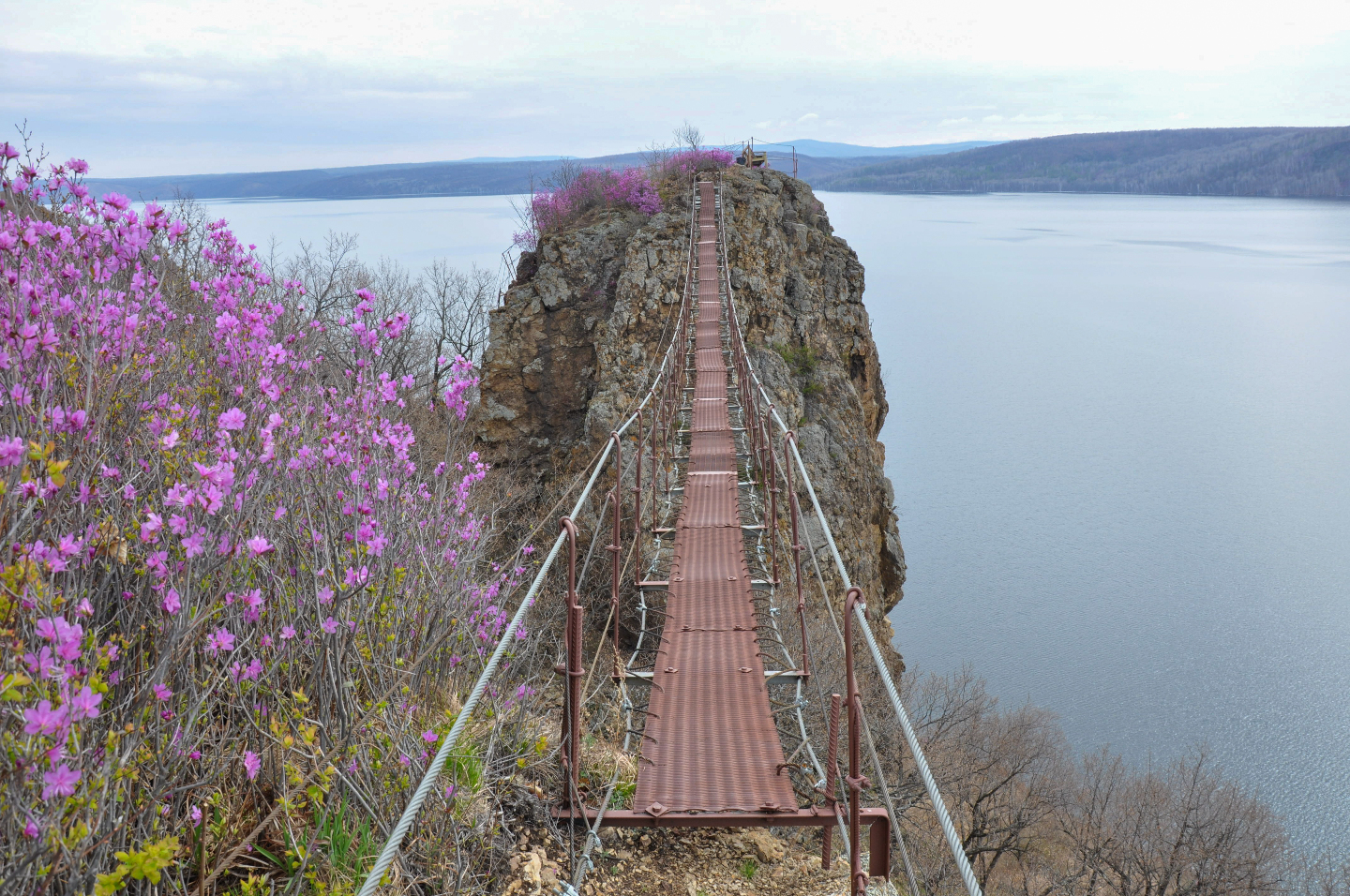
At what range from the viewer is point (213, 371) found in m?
4.89

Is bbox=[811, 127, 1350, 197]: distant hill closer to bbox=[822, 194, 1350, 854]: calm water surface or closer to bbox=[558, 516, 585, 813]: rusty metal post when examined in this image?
bbox=[822, 194, 1350, 854]: calm water surface

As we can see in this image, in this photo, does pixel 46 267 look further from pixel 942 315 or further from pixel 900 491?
pixel 942 315

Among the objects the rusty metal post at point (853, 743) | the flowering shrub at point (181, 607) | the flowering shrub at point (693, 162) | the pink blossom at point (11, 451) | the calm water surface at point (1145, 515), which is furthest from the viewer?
the calm water surface at point (1145, 515)

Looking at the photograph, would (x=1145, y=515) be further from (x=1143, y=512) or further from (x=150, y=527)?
(x=150, y=527)

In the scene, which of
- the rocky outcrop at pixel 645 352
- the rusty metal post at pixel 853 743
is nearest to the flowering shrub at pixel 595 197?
the rocky outcrop at pixel 645 352

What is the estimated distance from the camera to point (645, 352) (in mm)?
18094

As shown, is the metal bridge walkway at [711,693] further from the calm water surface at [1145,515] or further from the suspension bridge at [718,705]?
the calm water surface at [1145,515]

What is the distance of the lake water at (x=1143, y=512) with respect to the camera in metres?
39.1

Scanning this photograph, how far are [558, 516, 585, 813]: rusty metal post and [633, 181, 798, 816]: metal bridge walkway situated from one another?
282 millimetres

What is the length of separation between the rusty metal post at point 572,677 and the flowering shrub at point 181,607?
0.51m

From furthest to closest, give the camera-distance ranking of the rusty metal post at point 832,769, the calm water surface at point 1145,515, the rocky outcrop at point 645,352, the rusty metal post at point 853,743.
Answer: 1. the calm water surface at point 1145,515
2. the rocky outcrop at point 645,352
3. the rusty metal post at point 832,769
4. the rusty metal post at point 853,743

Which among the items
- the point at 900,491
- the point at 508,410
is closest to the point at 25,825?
the point at 508,410

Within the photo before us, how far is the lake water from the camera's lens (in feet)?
128

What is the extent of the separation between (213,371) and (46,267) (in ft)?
2.94
